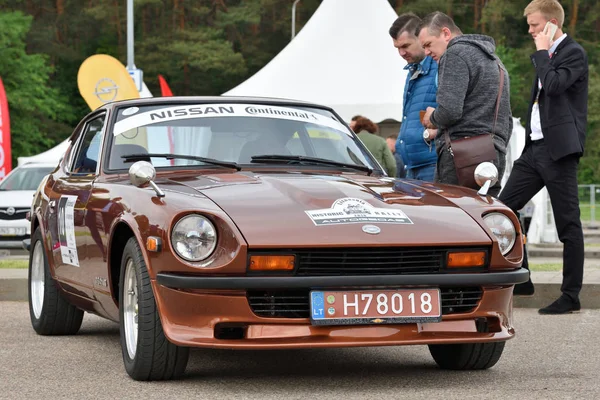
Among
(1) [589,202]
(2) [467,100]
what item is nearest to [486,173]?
(2) [467,100]

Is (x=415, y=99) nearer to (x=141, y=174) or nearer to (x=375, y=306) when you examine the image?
(x=141, y=174)

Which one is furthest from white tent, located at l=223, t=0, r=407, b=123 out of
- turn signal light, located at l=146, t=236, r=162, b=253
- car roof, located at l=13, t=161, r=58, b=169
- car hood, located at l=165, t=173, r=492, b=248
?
turn signal light, located at l=146, t=236, r=162, b=253

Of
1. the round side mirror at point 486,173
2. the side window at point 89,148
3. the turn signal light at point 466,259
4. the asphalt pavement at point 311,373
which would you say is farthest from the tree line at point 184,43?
the turn signal light at point 466,259

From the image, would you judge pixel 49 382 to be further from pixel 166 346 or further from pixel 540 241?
pixel 540 241

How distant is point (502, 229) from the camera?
5590 millimetres

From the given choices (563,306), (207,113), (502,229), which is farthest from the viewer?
(563,306)

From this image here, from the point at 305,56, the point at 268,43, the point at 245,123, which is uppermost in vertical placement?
the point at 245,123

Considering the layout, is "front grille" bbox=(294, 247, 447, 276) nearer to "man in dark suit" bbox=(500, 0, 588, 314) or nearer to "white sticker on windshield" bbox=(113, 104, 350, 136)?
"white sticker on windshield" bbox=(113, 104, 350, 136)

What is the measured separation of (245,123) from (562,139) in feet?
7.88

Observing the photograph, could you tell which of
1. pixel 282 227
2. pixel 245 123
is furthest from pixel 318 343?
pixel 245 123

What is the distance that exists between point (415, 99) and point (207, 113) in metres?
2.01

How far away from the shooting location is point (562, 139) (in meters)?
7.99

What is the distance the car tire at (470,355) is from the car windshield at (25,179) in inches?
644

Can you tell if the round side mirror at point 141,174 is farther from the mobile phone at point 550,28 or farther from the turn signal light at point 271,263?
the mobile phone at point 550,28
